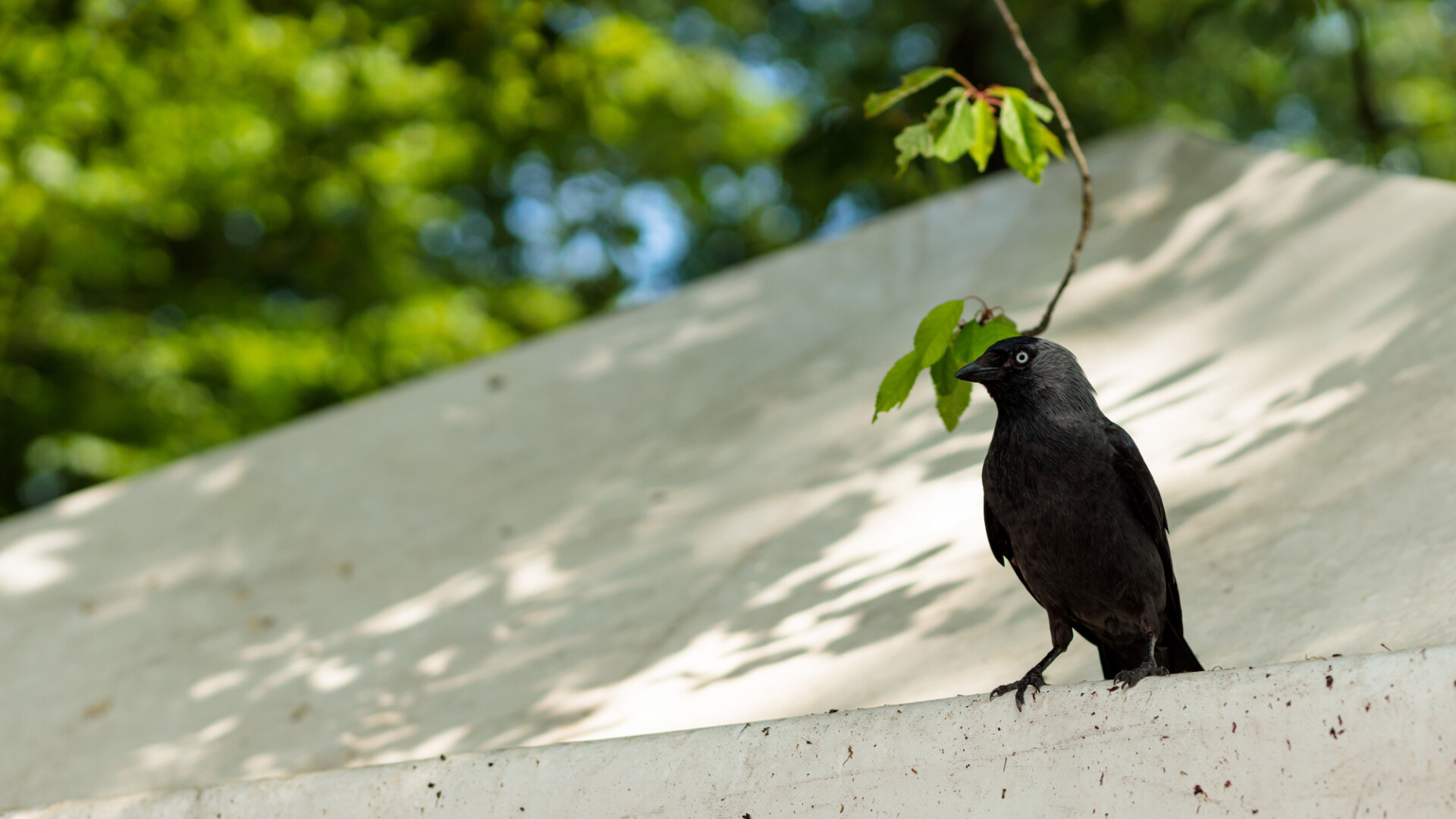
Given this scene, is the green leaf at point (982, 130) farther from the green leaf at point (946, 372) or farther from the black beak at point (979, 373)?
the black beak at point (979, 373)

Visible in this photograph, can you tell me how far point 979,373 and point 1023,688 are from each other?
67 cm

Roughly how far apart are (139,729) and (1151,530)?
3286 mm

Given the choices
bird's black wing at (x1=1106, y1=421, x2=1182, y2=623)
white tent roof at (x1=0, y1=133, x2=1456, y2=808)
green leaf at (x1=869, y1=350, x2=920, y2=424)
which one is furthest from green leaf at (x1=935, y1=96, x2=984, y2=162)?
white tent roof at (x1=0, y1=133, x2=1456, y2=808)

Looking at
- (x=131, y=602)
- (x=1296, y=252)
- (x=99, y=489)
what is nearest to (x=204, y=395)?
(x=99, y=489)

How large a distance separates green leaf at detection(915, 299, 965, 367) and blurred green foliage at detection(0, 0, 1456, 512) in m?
2.80

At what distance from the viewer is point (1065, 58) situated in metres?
7.98

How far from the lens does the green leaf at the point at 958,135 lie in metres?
2.64

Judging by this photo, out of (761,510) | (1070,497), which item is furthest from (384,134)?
(1070,497)

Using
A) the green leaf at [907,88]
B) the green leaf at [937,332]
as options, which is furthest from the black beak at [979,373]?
the green leaf at [907,88]

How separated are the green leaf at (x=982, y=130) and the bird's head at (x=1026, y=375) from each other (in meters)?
0.55

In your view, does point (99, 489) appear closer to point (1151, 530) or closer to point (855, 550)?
point (855, 550)

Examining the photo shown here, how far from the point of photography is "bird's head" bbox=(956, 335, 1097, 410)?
7.82 ft

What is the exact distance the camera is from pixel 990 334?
8.44 feet

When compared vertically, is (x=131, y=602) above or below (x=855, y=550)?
above
